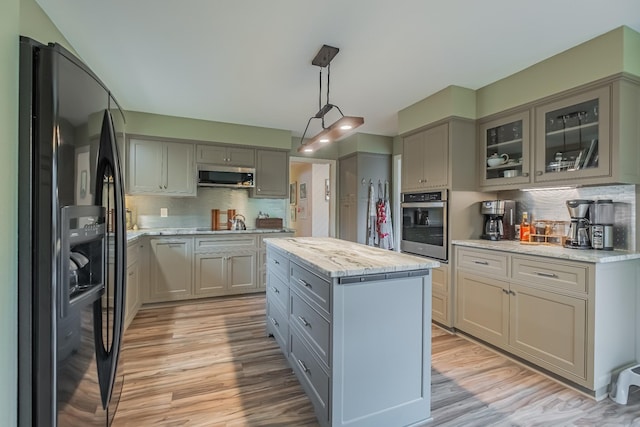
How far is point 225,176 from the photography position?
4.15 m

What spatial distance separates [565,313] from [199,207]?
427 cm

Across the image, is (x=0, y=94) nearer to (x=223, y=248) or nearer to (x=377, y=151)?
(x=223, y=248)

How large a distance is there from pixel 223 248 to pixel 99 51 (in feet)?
7.95

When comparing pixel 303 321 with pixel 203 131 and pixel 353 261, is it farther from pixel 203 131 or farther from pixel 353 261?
pixel 203 131

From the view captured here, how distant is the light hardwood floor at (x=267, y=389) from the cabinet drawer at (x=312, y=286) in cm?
69

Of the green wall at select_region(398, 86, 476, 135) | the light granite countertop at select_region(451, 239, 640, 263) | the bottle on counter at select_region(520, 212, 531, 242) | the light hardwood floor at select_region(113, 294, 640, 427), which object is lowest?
the light hardwood floor at select_region(113, 294, 640, 427)

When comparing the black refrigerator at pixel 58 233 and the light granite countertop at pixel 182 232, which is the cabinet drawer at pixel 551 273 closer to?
the black refrigerator at pixel 58 233

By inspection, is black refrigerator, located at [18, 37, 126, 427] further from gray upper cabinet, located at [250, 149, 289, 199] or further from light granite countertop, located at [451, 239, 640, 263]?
gray upper cabinet, located at [250, 149, 289, 199]

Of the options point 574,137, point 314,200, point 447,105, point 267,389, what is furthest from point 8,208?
point 314,200

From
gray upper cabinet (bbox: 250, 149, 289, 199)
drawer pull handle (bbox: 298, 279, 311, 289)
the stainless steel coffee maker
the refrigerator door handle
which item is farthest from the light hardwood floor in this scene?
gray upper cabinet (bbox: 250, 149, 289, 199)

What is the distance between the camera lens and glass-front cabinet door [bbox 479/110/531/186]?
2.61m

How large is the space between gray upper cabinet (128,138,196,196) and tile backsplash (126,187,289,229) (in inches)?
12.7

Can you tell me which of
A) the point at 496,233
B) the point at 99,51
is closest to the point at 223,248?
the point at 99,51

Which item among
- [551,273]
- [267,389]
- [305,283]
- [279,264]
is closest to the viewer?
[305,283]
